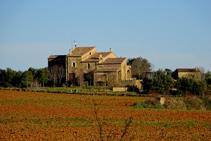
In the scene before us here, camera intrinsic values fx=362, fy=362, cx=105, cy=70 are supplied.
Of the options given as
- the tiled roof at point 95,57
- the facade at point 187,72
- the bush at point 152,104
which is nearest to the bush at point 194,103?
the bush at point 152,104

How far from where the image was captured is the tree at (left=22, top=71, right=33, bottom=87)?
2218 inches

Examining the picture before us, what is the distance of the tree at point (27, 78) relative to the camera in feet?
185

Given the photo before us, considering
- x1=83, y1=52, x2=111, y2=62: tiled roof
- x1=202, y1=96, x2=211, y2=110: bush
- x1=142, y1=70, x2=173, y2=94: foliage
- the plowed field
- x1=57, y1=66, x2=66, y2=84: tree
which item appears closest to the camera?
the plowed field

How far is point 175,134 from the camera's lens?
1669 cm

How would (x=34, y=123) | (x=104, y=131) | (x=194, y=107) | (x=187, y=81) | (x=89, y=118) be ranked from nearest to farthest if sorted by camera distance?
(x=104, y=131), (x=34, y=123), (x=89, y=118), (x=194, y=107), (x=187, y=81)

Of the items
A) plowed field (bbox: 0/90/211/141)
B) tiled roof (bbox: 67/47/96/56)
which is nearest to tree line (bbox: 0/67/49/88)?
tiled roof (bbox: 67/47/96/56)

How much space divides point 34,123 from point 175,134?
8.34 m

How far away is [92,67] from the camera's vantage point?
192 ft

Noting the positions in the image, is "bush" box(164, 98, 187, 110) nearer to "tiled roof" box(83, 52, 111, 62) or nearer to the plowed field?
the plowed field

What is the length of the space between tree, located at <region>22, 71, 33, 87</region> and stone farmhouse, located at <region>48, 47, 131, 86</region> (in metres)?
6.08

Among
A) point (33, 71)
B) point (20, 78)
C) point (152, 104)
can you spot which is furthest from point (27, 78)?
point (152, 104)

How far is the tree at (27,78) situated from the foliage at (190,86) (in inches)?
956

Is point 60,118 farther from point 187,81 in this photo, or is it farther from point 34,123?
point 187,81

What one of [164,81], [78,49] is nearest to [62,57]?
[78,49]
